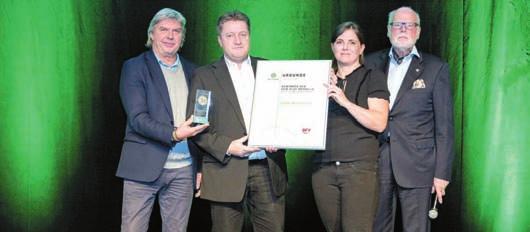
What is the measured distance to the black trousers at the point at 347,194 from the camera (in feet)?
7.75

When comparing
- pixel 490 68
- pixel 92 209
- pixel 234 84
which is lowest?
pixel 92 209

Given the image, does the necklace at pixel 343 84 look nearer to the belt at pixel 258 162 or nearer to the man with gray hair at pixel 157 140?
the belt at pixel 258 162

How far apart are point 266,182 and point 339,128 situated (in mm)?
387

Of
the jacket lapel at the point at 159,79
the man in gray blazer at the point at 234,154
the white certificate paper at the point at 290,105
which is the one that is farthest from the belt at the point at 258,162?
the jacket lapel at the point at 159,79

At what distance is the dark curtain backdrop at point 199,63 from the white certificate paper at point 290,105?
0.99 meters

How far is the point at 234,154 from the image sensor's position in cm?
242

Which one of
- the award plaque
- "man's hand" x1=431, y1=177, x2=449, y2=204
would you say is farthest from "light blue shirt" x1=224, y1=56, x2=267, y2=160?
"man's hand" x1=431, y1=177, x2=449, y2=204

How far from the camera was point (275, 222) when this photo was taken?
2537 millimetres

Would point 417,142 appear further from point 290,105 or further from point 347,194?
point 290,105

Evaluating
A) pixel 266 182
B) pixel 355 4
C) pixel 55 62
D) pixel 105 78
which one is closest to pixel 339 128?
pixel 266 182

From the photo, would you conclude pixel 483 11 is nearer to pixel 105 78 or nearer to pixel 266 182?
pixel 266 182

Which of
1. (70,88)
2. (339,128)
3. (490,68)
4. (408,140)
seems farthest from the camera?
(70,88)

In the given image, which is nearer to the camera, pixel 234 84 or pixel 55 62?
pixel 234 84

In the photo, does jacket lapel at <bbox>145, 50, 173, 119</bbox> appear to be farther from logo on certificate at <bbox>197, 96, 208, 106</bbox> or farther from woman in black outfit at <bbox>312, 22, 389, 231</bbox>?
woman in black outfit at <bbox>312, 22, 389, 231</bbox>
